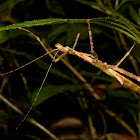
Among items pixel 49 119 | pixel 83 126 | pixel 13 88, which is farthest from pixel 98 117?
pixel 13 88

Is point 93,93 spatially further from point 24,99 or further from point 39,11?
point 39,11

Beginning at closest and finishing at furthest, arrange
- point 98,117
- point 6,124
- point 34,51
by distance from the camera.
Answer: point 34,51
point 98,117
point 6,124

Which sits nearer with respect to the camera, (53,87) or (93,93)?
(53,87)

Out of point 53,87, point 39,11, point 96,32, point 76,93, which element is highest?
point 39,11

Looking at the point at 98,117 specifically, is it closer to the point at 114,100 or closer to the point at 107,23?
the point at 114,100

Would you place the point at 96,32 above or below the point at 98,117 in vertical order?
above

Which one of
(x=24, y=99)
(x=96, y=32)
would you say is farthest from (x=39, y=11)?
(x=24, y=99)

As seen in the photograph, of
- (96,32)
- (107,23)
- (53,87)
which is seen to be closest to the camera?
(107,23)
